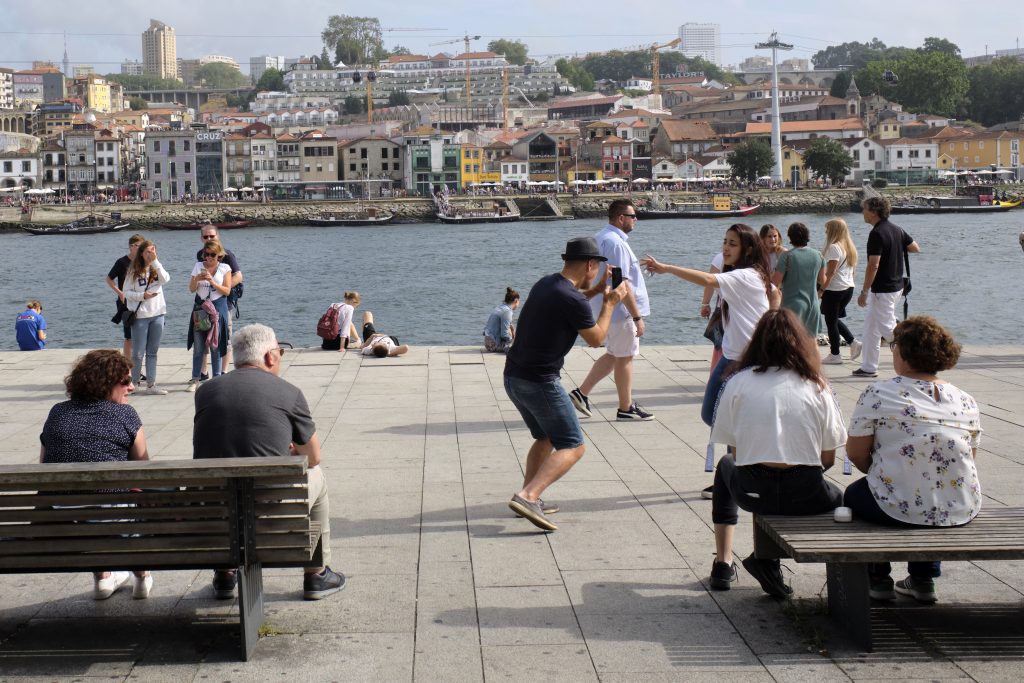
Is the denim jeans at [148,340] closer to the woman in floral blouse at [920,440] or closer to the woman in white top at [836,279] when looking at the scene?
the woman in white top at [836,279]

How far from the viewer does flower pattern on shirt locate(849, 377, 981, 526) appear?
454 cm

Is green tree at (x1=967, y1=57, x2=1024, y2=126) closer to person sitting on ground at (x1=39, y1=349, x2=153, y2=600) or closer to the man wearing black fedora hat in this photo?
the man wearing black fedora hat

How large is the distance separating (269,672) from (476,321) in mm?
30934

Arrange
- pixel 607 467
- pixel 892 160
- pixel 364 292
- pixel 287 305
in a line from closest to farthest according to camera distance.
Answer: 1. pixel 607 467
2. pixel 287 305
3. pixel 364 292
4. pixel 892 160

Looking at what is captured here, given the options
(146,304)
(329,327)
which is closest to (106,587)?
(146,304)

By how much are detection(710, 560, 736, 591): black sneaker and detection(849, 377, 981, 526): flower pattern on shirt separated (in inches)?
28.6

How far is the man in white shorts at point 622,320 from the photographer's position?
8586mm

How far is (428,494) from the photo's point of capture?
22.3 feet

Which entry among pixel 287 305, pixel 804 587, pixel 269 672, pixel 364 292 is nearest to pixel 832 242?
pixel 804 587

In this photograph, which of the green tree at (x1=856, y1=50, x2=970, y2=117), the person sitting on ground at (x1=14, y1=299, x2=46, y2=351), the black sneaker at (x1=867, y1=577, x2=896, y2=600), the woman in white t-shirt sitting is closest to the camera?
the woman in white t-shirt sitting

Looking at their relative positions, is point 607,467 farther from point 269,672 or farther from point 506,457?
point 269,672

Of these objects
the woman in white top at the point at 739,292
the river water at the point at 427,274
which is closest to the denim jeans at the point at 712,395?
the woman in white top at the point at 739,292

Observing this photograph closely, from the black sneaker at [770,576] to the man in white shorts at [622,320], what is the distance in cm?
358

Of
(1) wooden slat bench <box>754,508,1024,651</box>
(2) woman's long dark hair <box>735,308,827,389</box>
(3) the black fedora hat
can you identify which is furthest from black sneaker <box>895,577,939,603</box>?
(3) the black fedora hat
